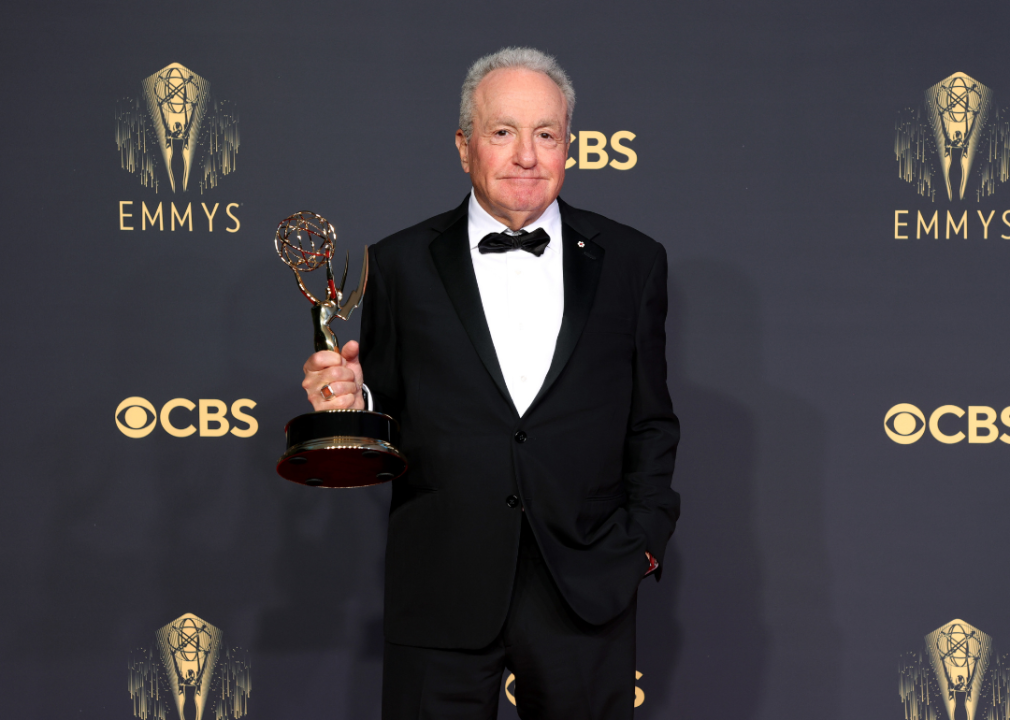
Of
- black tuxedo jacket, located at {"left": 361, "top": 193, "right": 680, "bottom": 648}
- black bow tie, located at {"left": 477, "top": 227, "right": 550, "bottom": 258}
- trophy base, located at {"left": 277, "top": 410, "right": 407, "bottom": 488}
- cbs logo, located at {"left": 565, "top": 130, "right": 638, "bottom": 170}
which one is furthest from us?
cbs logo, located at {"left": 565, "top": 130, "right": 638, "bottom": 170}

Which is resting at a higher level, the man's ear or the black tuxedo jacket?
the man's ear

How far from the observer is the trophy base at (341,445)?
58.1 inches

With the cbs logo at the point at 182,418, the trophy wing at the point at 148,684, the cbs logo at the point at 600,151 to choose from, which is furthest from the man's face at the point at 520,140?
the trophy wing at the point at 148,684

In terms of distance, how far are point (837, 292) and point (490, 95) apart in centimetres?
136

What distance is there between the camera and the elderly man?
1.62 meters

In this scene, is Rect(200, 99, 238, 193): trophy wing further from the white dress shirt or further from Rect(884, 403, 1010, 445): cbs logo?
Rect(884, 403, 1010, 445): cbs logo

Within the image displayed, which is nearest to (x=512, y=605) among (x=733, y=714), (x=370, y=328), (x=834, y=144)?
(x=370, y=328)

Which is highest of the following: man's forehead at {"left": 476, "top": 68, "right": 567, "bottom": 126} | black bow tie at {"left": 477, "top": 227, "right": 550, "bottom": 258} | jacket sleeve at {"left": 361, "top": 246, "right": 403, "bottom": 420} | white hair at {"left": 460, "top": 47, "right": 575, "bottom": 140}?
white hair at {"left": 460, "top": 47, "right": 575, "bottom": 140}

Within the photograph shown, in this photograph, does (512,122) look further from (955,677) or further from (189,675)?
(955,677)

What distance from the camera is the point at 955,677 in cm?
256

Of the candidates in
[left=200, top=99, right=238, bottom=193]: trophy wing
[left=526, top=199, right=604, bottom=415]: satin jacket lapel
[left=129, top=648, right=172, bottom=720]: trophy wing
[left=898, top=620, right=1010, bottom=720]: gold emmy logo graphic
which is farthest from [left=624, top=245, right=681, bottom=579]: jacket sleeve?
[left=129, top=648, right=172, bottom=720]: trophy wing

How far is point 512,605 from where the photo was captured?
1639mm

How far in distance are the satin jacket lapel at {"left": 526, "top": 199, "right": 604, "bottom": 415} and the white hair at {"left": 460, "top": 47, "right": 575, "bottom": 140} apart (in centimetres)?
22

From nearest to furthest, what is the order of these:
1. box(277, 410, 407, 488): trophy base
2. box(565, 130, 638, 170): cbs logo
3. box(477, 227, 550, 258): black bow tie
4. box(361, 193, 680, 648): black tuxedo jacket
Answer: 1. box(277, 410, 407, 488): trophy base
2. box(361, 193, 680, 648): black tuxedo jacket
3. box(477, 227, 550, 258): black bow tie
4. box(565, 130, 638, 170): cbs logo
